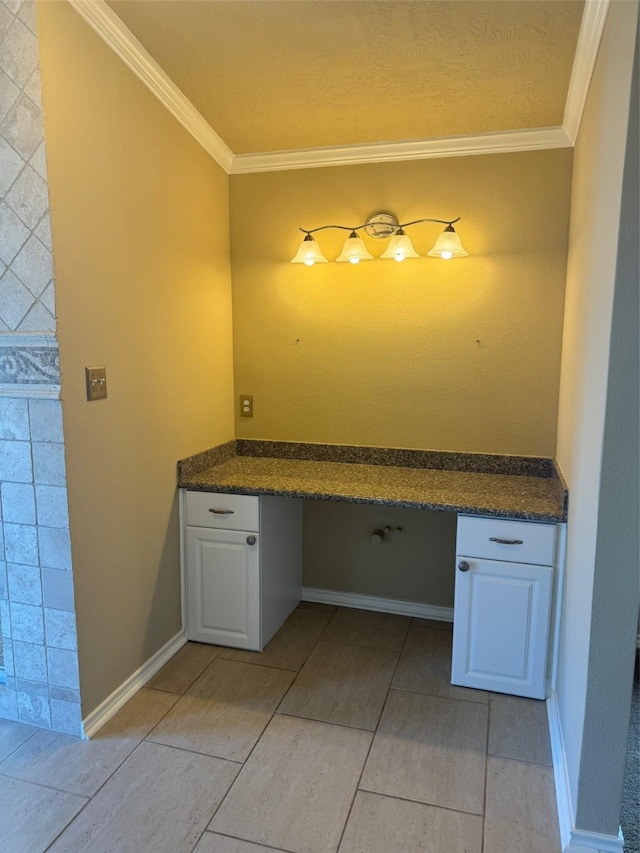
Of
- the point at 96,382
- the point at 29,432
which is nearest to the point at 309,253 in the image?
the point at 96,382

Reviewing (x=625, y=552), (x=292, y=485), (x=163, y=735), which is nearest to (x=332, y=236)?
(x=292, y=485)

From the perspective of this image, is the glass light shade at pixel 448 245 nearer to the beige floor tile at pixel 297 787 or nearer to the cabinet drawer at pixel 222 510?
the cabinet drawer at pixel 222 510

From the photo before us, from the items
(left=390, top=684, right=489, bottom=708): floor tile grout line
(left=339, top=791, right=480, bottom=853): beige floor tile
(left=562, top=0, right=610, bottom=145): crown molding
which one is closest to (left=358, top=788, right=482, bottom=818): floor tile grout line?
(left=339, top=791, right=480, bottom=853): beige floor tile

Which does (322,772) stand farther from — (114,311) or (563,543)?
(114,311)

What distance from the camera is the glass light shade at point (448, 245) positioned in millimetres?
2396

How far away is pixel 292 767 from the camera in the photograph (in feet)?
5.96

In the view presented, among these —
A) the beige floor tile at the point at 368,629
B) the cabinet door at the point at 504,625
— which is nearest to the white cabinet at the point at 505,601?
the cabinet door at the point at 504,625

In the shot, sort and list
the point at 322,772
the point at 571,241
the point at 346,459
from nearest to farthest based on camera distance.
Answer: the point at 322,772 < the point at 571,241 < the point at 346,459

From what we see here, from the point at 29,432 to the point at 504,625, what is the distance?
1879mm

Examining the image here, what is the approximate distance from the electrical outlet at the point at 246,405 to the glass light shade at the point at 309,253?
771mm

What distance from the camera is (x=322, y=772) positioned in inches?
70.8

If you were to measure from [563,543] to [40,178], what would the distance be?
2.16 m

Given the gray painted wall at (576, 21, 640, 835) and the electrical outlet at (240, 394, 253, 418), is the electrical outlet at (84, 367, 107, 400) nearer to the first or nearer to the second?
the electrical outlet at (240, 394, 253, 418)

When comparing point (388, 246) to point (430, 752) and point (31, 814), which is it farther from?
point (31, 814)
